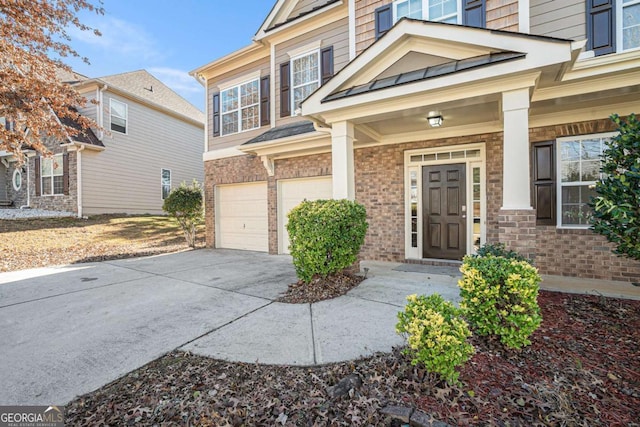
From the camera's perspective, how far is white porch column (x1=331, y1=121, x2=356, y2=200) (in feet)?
17.4

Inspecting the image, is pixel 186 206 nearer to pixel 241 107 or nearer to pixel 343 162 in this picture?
pixel 241 107

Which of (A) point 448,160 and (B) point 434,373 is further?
(A) point 448,160

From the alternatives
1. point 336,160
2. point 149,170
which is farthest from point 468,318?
point 149,170

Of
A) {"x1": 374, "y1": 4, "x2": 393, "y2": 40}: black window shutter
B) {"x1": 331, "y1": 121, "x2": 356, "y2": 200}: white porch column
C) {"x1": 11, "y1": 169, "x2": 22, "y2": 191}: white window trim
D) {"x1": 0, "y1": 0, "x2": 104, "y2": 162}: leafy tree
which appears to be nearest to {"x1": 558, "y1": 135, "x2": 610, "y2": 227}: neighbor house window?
{"x1": 331, "y1": 121, "x2": 356, "y2": 200}: white porch column

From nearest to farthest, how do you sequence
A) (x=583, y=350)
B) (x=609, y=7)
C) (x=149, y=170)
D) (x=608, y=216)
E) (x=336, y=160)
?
1. (x=583, y=350)
2. (x=608, y=216)
3. (x=609, y=7)
4. (x=336, y=160)
5. (x=149, y=170)

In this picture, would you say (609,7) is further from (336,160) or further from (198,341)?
(198,341)

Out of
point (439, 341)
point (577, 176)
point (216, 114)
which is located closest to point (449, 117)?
point (577, 176)

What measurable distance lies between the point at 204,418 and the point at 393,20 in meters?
6.98

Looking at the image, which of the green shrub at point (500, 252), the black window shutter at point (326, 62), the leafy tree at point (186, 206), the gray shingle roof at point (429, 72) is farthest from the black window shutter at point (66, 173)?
the green shrub at point (500, 252)

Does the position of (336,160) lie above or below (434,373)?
above

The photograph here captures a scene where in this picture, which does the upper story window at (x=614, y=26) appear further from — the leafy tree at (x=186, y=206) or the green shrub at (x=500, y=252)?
the leafy tree at (x=186, y=206)

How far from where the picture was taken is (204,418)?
6.32ft

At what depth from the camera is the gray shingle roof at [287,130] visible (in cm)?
730

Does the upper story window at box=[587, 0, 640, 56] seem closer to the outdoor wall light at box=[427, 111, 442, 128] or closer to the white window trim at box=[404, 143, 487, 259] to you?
the white window trim at box=[404, 143, 487, 259]
